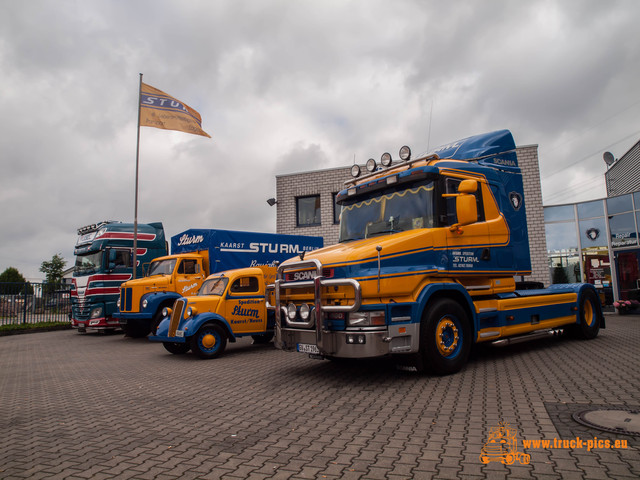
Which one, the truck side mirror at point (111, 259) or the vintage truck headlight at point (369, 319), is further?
the truck side mirror at point (111, 259)

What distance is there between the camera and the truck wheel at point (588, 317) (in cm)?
954

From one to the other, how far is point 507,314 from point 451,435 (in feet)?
13.4

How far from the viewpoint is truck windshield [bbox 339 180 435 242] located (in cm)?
682

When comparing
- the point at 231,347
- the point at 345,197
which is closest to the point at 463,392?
the point at 345,197

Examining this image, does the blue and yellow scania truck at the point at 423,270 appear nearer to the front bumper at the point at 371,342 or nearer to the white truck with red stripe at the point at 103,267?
the front bumper at the point at 371,342

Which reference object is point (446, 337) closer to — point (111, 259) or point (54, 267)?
point (111, 259)

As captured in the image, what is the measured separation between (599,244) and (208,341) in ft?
51.7

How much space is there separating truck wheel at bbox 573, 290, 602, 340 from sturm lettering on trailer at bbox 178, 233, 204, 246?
10262mm

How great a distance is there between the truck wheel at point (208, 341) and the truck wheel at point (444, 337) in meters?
5.21

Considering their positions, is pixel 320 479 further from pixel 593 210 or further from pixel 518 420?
pixel 593 210

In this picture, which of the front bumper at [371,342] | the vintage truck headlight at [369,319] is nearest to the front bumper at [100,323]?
the front bumper at [371,342]

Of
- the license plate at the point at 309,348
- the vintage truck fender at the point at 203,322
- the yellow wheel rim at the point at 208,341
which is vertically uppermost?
the vintage truck fender at the point at 203,322

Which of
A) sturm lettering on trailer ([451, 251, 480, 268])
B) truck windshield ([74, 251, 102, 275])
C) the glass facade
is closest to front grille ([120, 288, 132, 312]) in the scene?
truck windshield ([74, 251, 102, 275])

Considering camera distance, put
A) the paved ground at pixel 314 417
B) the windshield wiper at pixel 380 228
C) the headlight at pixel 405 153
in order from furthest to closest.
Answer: the headlight at pixel 405 153 → the windshield wiper at pixel 380 228 → the paved ground at pixel 314 417
